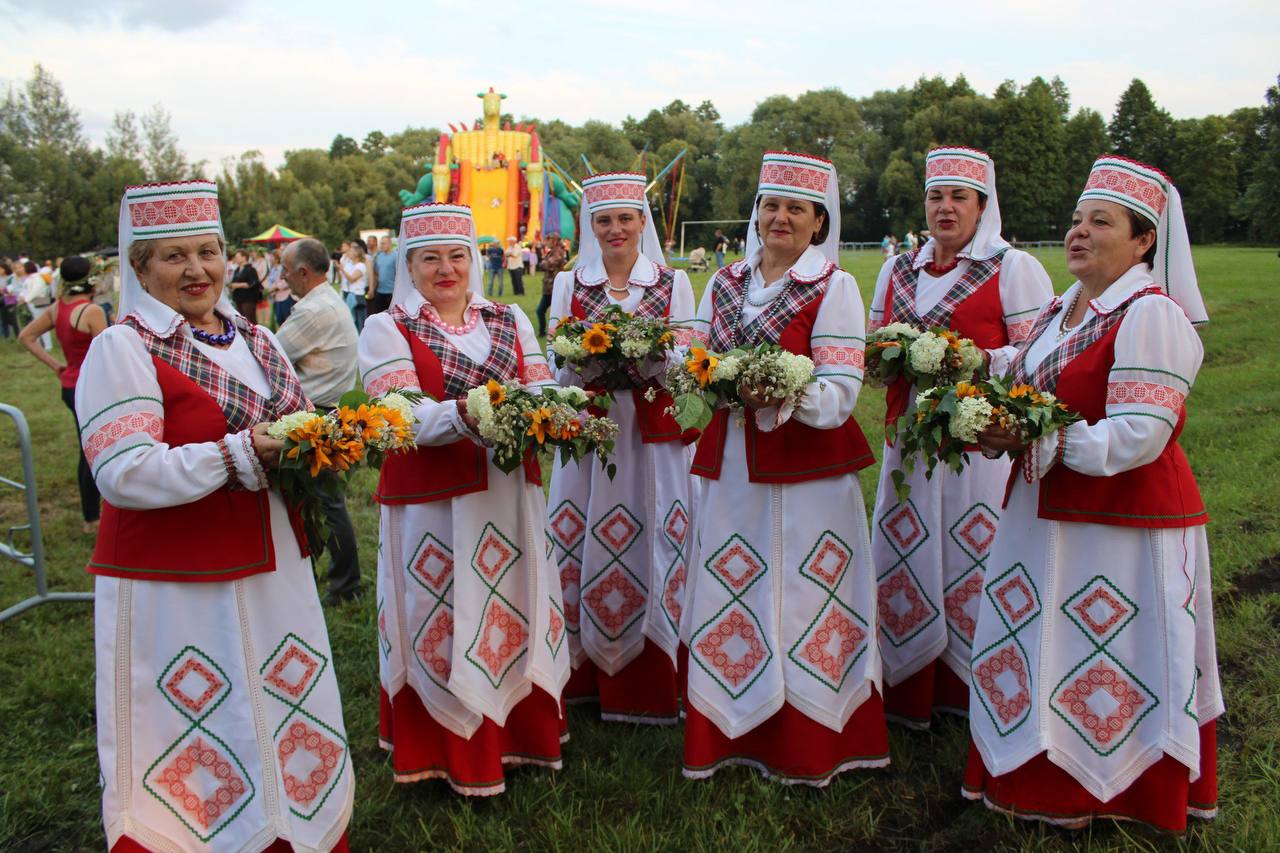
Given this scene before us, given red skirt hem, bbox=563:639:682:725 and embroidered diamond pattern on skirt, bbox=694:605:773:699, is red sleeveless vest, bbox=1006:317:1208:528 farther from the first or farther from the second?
red skirt hem, bbox=563:639:682:725

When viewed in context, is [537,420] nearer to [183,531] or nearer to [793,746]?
[183,531]

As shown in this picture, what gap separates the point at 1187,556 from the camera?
3.44m

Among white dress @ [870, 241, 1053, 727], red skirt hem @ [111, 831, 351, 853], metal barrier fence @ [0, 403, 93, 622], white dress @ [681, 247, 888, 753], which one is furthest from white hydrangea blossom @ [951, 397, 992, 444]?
metal barrier fence @ [0, 403, 93, 622]

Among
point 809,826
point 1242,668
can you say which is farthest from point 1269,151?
point 809,826

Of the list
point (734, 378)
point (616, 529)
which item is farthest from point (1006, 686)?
point (616, 529)

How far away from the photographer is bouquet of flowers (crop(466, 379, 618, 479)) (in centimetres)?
363

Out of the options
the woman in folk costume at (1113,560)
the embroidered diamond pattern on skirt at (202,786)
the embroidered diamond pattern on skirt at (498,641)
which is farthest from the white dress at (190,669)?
the woman in folk costume at (1113,560)

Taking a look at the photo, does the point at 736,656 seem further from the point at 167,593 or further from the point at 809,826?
the point at 167,593

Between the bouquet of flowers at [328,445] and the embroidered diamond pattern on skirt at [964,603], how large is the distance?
276 cm

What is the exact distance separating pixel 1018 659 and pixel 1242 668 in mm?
2259

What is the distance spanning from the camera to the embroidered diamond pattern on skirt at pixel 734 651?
410 centimetres

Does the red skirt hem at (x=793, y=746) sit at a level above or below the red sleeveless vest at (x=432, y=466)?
below

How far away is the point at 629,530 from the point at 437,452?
1254mm

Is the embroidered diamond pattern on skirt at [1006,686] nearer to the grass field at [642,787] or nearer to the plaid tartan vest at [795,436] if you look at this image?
the grass field at [642,787]
